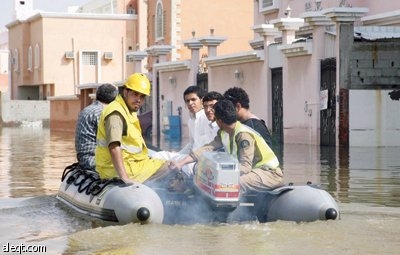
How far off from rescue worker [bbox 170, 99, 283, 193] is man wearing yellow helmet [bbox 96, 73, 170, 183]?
35.0 inches

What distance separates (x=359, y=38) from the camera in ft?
84.7

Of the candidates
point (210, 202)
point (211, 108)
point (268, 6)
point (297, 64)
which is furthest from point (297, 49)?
point (210, 202)

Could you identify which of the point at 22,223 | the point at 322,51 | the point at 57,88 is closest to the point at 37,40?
the point at 57,88

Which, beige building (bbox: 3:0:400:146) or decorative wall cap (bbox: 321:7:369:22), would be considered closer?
decorative wall cap (bbox: 321:7:369:22)

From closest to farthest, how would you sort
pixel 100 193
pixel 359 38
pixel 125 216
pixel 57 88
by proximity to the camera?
pixel 125 216 < pixel 100 193 < pixel 359 38 < pixel 57 88

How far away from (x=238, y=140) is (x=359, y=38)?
15.6m

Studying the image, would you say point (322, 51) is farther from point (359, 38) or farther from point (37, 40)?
point (37, 40)

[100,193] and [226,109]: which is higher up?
[226,109]

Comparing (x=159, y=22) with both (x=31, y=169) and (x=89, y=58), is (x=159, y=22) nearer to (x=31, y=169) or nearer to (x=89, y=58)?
(x=89, y=58)

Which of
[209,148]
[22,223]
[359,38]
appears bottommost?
[22,223]

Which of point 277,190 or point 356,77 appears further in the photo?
point 356,77

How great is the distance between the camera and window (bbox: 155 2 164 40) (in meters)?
55.1

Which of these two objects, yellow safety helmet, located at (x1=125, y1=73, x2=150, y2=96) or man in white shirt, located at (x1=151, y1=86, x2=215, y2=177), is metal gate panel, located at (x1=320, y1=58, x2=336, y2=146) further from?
yellow safety helmet, located at (x1=125, y1=73, x2=150, y2=96)

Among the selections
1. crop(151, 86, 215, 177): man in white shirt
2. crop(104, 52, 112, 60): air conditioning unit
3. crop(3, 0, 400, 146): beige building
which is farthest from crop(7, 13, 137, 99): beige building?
crop(151, 86, 215, 177): man in white shirt
